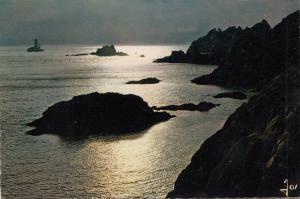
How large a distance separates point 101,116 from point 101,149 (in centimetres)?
462

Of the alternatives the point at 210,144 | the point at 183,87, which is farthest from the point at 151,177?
the point at 183,87

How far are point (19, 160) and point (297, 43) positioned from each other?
16.3m

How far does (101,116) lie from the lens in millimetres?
29578

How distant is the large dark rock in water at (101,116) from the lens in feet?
84.2

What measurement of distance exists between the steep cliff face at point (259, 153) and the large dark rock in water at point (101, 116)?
10844mm

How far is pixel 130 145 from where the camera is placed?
996 inches

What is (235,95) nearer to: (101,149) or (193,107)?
(193,107)

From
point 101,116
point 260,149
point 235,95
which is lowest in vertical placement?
point 101,116
